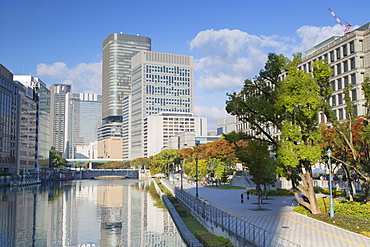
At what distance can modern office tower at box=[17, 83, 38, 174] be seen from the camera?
Answer: 428 ft

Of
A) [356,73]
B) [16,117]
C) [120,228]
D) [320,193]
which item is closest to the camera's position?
[120,228]

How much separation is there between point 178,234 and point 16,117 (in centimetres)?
11130

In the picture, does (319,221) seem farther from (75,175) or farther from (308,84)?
(75,175)

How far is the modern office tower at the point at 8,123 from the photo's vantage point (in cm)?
11494

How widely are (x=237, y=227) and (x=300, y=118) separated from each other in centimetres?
1229

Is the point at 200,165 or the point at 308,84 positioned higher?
the point at 308,84

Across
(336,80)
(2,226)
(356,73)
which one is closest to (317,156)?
(2,226)

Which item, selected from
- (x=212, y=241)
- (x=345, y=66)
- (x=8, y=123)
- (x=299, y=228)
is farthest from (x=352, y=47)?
(x=8, y=123)

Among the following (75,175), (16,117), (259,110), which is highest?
(16,117)

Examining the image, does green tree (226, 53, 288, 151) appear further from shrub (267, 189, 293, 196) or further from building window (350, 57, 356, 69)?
building window (350, 57, 356, 69)

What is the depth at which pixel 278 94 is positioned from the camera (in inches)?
1287

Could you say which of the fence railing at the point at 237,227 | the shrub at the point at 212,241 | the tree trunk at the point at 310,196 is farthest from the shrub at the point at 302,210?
the shrub at the point at 212,241

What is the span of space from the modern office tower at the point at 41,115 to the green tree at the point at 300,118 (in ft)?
447

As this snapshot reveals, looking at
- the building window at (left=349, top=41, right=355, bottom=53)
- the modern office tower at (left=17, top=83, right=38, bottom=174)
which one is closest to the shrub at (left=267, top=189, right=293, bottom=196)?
the building window at (left=349, top=41, right=355, bottom=53)
